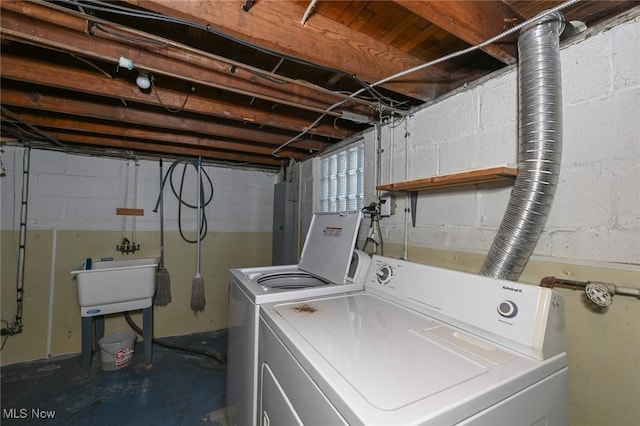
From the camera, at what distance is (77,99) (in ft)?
5.81

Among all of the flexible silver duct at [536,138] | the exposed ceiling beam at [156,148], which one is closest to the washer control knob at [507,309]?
the flexible silver duct at [536,138]

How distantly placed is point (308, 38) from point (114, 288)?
8.44ft

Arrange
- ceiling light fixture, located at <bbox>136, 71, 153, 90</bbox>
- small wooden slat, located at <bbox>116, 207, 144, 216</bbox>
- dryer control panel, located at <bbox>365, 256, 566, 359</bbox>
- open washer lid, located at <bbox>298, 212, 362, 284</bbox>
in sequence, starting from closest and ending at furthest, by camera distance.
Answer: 1. dryer control panel, located at <bbox>365, 256, 566, 359</bbox>
2. ceiling light fixture, located at <bbox>136, 71, 153, 90</bbox>
3. open washer lid, located at <bbox>298, 212, 362, 284</bbox>
4. small wooden slat, located at <bbox>116, 207, 144, 216</bbox>

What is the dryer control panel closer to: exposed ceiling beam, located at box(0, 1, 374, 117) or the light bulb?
exposed ceiling beam, located at box(0, 1, 374, 117)

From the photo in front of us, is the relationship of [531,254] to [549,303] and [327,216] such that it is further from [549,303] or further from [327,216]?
[327,216]

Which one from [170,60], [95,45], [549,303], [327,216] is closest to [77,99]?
[95,45]

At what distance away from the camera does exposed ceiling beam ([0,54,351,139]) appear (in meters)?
1.34

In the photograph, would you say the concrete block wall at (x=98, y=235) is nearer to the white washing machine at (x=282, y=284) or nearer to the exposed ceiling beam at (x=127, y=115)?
the exposed ceiling beam at (x=127, y=115)

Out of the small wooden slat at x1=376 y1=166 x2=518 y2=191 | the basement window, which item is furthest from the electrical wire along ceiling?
the small wooden slat at x1=376 y1=166 x2=518 y2=191

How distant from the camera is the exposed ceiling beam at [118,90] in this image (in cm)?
134

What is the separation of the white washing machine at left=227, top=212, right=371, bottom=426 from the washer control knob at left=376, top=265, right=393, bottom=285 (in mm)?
136

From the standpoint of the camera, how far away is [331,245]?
181 centimetres

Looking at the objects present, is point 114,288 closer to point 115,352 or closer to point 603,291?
point 115,352

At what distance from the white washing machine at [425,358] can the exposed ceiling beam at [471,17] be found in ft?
2.98
